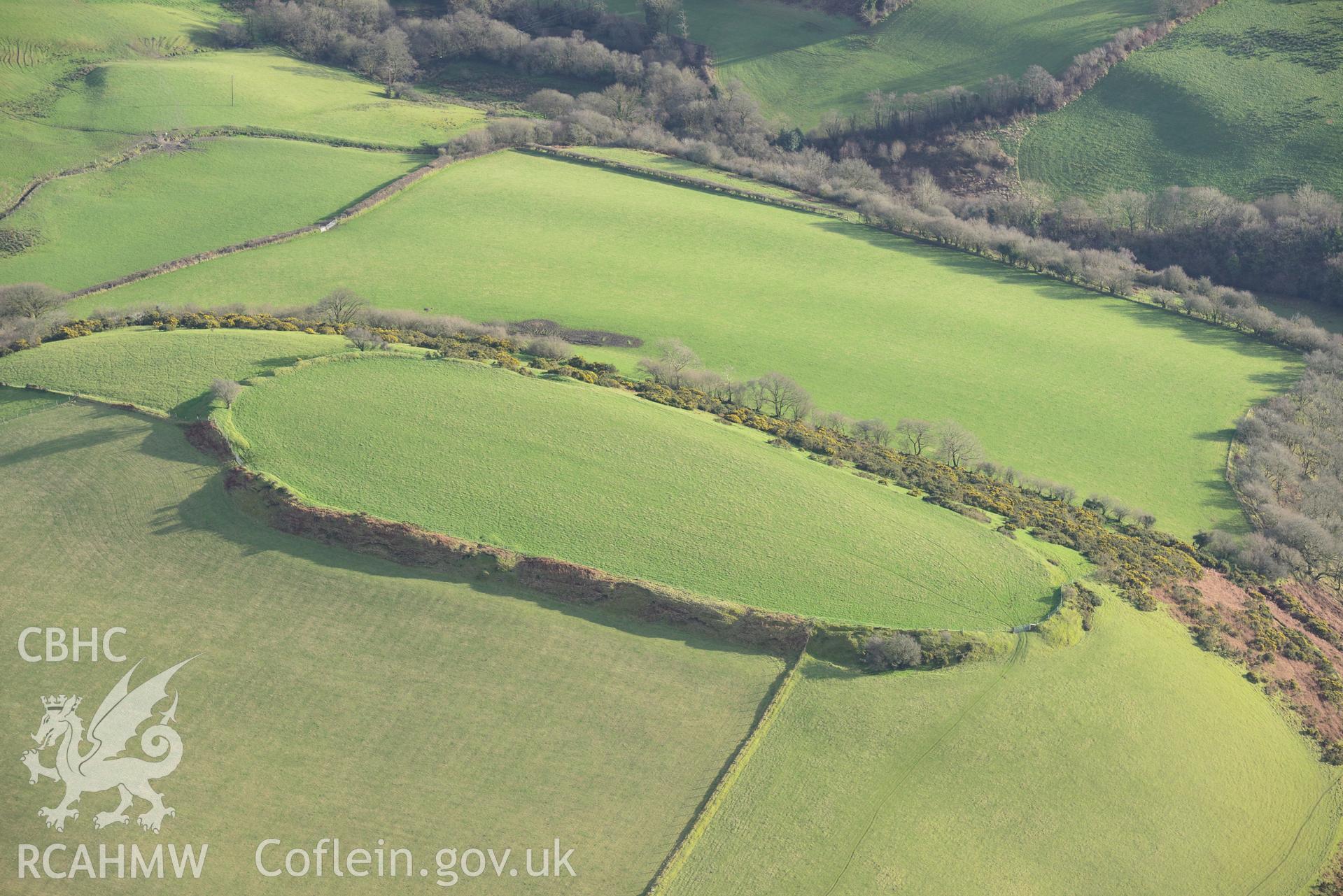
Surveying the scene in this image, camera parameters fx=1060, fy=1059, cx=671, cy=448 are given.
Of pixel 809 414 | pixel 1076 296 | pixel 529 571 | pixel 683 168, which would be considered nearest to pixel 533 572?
pixel 529 571

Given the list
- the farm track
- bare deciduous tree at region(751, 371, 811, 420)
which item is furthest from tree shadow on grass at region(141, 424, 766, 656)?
bare deciduous tree at region(751, 371, 811, 420)

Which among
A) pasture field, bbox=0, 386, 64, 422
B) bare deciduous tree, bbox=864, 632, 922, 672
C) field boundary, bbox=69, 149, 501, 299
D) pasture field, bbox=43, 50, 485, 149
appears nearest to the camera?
bare deciduous tree, bbox=864, 632, 922, 672

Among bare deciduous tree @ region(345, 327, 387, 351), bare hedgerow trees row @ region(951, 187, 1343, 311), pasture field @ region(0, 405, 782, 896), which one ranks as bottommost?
pasture field @ region(0, 405, 782, 896)

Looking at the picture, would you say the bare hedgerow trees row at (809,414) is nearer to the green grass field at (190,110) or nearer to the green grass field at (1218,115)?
the green grass field at (190,110)

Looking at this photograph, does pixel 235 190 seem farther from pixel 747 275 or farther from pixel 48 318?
pixel 747 275

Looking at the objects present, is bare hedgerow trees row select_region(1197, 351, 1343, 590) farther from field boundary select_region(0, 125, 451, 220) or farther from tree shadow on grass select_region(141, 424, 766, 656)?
field boundary select_region(0, 125, 451, 220)

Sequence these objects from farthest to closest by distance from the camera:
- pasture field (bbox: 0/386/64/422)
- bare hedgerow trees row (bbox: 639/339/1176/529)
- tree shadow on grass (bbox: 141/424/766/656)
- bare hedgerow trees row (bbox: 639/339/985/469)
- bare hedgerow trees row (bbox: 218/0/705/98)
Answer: bare hedgerow trees row (bbox: 218/0/705/98)
bare hedgerow trees row (bbox: 639/339/985/469)
bare hedgerow trees row (bbox: 639/339/1176/529)
pasture field (bbox: 0/386/64/422)
tree shadow on grass (bbox: 141/424/766/656)
